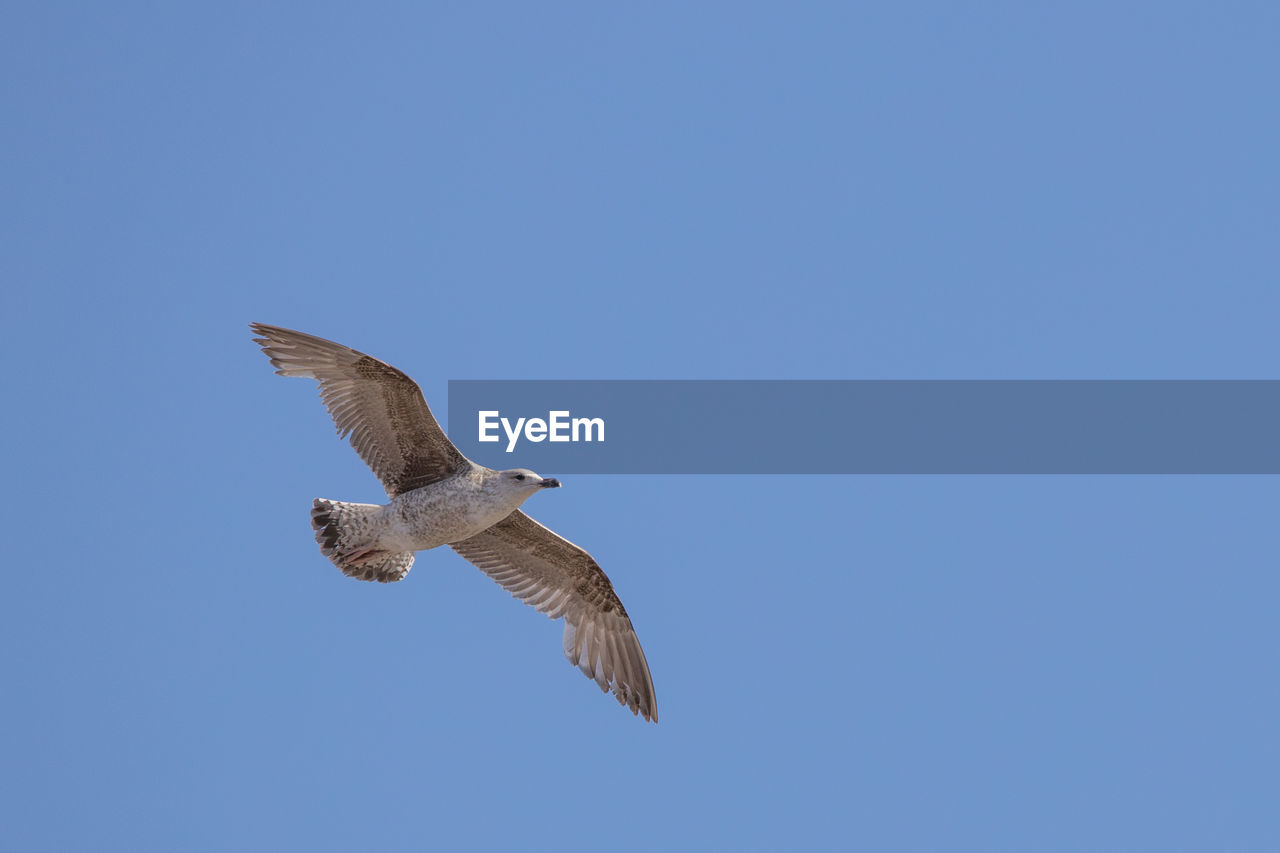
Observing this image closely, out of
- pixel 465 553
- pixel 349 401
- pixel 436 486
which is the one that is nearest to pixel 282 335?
pixel 349 401

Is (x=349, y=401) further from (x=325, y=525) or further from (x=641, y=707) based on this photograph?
(x=641, y=707)

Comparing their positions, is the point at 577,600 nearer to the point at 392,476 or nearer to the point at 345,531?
the point at 392,476

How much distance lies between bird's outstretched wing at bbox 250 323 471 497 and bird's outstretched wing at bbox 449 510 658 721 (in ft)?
4.22

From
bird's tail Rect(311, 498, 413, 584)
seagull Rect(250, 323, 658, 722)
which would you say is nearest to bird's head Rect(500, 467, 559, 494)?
seagull Rect(250, 323, 658, 722)

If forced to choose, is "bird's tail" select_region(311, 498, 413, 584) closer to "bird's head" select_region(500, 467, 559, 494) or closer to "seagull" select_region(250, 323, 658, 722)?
"seagull" select_region(250, 323, 658, 722)

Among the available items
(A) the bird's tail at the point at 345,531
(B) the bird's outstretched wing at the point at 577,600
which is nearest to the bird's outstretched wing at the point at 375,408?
(A) the bird's tail at the point at 345,531

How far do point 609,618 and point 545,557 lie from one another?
33.7 inches

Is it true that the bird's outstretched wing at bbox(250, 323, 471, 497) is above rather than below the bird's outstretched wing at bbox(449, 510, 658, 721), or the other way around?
above

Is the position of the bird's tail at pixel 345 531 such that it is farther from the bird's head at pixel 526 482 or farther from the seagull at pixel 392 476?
the bird's head at pixel 526 482

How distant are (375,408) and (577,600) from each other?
2.93m

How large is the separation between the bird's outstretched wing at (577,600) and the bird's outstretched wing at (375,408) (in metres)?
1.29

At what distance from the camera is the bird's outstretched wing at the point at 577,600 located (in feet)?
55.8

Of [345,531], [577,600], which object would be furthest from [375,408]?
[577,600]

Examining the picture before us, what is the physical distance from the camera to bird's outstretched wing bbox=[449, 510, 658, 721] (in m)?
17.0
